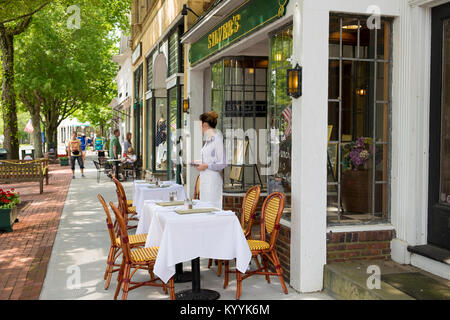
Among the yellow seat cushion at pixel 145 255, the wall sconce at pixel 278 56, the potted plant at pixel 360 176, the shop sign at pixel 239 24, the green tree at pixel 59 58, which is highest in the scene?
the green tree at pixel 59 58

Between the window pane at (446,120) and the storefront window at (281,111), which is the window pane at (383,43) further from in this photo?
the storefront window at (281,111)

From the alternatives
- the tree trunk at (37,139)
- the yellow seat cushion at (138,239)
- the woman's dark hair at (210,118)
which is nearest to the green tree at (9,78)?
the tree trunk at (37,139)

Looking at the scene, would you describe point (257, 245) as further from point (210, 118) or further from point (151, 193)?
point (151, 193)

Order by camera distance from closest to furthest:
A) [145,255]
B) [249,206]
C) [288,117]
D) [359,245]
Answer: [145,255], [359,245], [288,117], [249,206]

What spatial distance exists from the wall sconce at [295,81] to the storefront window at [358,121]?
0.47 metres

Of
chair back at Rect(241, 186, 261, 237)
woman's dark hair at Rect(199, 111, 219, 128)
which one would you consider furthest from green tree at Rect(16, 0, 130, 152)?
chair back at Rect(241, 186, 261, 237)

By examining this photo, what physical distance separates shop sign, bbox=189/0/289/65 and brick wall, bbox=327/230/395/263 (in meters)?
2.54

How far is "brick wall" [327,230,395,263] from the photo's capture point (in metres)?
5.48

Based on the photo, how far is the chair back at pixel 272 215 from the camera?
5.42 metres

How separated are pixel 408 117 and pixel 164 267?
9.77 feet

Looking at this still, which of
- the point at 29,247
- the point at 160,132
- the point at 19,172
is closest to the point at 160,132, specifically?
the point at 160,132

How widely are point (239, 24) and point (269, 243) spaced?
3.45m

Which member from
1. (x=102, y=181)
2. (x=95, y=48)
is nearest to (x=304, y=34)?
(x=102, y=181)

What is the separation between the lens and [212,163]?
6.78 m
